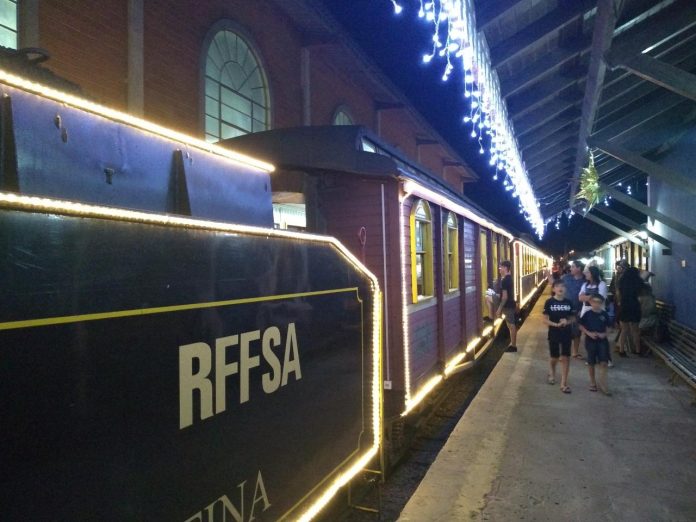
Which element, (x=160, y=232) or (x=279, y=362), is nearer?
(x=160, y=232)

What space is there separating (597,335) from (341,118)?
779 cm

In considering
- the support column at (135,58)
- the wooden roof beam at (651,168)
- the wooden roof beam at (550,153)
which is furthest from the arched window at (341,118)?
the wooden roof beam at (550,153)

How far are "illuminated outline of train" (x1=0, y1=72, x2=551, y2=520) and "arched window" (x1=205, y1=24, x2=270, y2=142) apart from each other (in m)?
2.82

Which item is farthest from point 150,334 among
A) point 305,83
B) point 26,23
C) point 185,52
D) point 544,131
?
point 544,131

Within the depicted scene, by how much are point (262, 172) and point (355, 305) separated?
1170mm

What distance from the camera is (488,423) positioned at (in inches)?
215

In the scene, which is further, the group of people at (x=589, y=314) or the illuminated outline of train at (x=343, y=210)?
the group of people at (x=589, y=314)

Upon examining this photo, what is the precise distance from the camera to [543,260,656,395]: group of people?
261 inches

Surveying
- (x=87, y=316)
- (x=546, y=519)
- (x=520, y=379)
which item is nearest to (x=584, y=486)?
(x=546, y=519)

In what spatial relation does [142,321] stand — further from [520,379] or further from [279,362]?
[520,379]

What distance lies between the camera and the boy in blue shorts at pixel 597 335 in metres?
6.58

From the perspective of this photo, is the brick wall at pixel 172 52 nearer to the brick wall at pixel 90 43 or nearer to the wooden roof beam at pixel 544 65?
the brick wall at pixel 90 43

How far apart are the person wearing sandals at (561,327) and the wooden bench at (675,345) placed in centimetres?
156

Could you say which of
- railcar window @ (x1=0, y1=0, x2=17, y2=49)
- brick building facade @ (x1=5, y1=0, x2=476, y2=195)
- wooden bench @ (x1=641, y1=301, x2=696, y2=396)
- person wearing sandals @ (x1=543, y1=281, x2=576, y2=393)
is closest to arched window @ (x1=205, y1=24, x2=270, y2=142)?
brick building facade @ (x1=5, y1=0, x2=476, y2=195)
